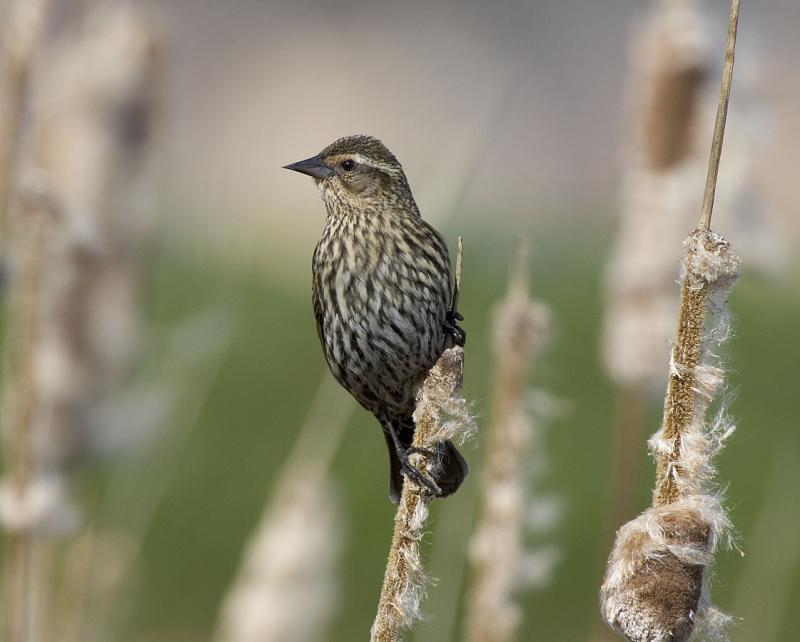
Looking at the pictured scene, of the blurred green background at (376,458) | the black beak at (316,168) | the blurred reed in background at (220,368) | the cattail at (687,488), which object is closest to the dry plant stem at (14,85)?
the blurred reed in background at (220,368)

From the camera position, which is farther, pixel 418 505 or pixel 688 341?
pixel 418 505

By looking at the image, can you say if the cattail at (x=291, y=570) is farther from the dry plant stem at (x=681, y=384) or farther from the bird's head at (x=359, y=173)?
the dry plant stem at (x=681, y=384)

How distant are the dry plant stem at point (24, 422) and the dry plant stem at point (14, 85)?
0.06 meters

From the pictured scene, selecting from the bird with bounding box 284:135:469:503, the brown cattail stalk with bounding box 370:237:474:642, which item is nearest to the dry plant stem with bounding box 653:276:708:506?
the brown cattail stalk with bounding box 370:237:474:642

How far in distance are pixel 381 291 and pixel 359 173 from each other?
0.30 m

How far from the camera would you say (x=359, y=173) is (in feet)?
8.24

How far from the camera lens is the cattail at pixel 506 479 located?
6.72 feet

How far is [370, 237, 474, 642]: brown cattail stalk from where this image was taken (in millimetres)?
1544

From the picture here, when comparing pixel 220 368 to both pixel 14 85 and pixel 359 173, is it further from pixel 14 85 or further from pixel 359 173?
pixel 14 85

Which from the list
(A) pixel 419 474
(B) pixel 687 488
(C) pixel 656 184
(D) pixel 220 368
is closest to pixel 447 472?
(A) pixel 419 474

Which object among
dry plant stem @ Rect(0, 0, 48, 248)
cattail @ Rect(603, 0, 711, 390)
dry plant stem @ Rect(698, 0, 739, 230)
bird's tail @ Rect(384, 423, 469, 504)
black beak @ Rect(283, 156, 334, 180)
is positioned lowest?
bird's tail @ Rect(384, 423, 469, 504)

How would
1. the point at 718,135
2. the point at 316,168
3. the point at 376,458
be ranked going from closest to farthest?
the point at 718,135 → the point at 316,168 → the point at 376,458

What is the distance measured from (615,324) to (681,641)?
1890 mm

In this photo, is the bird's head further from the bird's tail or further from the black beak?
the bird's tail
